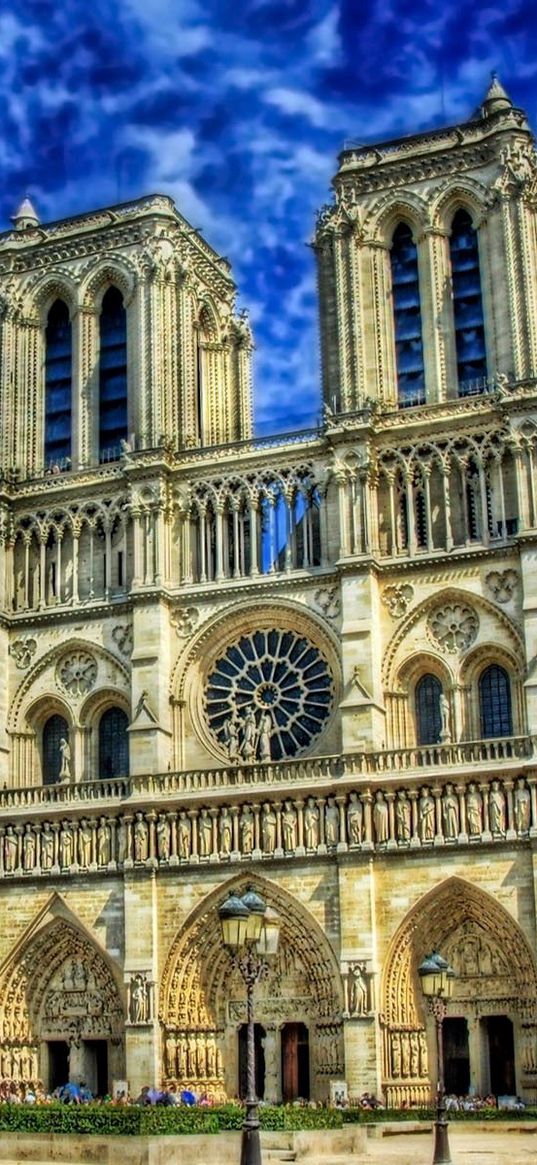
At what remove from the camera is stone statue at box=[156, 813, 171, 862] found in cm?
3784

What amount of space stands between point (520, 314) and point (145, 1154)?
73.0 feet

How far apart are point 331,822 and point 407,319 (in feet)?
42.6

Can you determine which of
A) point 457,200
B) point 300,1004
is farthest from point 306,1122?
point 457,200

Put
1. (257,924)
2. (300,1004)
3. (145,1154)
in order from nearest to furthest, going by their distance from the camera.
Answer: (257,924) < (145,1154) < (300,1004)

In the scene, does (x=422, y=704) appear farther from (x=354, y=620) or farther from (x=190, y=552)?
(x=190, y=552)

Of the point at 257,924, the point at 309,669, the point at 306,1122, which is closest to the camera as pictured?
the point at 257,924

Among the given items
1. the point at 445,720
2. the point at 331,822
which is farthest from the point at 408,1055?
the point at 445,720

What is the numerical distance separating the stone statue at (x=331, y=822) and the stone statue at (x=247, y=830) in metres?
1.79

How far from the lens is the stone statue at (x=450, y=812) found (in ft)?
116

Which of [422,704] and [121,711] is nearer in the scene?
[422,704]

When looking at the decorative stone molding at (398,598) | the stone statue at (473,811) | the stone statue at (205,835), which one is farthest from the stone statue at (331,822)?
the decorative stone molding at (398,598)

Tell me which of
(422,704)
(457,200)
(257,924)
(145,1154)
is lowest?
(145,1154)

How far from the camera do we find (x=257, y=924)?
66.2ft

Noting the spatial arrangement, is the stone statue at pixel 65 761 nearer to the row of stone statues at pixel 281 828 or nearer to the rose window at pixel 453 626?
the row of stone statues at pixel 281 828
